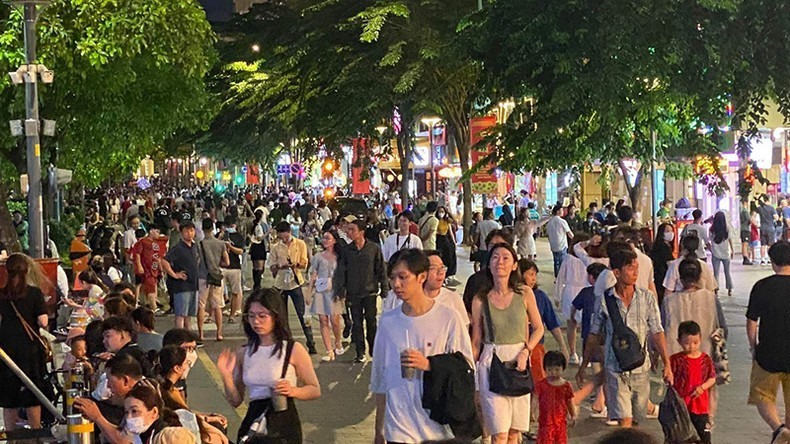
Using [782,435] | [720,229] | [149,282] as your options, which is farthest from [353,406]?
[720,229]

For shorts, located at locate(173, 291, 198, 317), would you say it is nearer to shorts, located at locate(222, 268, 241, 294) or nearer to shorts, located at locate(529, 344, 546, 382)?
shorts, located at locate(222, 268, 241, 294)

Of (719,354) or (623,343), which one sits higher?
(623,343)

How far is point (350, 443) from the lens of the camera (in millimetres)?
9828

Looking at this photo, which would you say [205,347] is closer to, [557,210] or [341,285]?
[341,285]

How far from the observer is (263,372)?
20.5ft

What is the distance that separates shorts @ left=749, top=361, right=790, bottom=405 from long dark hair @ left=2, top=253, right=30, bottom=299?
5.62 m

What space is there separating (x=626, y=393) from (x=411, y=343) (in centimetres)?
339

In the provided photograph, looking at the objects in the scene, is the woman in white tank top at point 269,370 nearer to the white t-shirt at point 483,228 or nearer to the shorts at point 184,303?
the shorts at point 184,303

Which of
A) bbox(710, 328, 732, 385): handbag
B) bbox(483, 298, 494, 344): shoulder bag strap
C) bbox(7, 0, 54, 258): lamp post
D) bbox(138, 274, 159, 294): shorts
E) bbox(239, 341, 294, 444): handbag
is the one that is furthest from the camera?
bbox(138, 274, 159, 294): shorts

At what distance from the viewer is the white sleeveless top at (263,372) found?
6238 mm

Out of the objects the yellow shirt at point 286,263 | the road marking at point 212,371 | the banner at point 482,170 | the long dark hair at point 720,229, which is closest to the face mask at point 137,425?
the road marking at point 212,371

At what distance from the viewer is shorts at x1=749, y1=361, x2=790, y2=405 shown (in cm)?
846

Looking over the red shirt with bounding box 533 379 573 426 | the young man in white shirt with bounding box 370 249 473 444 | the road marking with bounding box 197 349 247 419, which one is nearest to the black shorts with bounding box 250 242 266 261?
the road marking with bounding box 197 349 247 419

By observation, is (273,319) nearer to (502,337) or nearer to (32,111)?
(502,337)
